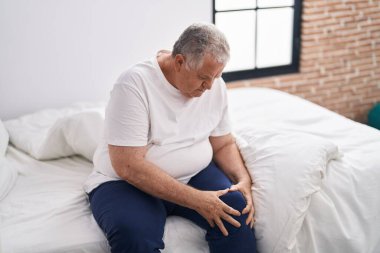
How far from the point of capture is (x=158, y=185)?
1549mm

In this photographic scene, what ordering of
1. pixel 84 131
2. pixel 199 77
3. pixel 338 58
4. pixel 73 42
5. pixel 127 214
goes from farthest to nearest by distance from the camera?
pixel 338 58, pixel 73 42, pixel 84 131, pixel 199 77, pixel 127 214

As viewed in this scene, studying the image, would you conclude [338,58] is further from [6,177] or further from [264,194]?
[6,177]

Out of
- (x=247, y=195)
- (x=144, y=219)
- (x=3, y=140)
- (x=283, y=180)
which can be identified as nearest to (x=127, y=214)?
(x=144, y=219)

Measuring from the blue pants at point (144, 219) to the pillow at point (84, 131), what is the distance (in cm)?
37

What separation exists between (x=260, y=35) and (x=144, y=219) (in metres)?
2.16

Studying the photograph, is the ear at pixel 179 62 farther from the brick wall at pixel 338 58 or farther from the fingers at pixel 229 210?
the brick wall at pixel 338 58

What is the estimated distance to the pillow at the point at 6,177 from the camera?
70.4 inches

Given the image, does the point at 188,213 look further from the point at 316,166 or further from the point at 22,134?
the point at 22,134

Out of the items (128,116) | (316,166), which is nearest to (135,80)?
(128,116)

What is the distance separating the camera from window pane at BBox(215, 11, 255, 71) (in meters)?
3.16

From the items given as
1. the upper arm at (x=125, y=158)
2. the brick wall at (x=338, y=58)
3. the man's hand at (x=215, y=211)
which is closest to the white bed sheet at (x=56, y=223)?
the man's hand at (x=215, y=211)

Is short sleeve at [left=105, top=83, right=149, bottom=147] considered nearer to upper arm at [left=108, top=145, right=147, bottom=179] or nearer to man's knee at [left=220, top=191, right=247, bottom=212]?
upper arm at [left=108, top=145, right=147, bottom=179]

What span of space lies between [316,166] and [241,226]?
36 cm

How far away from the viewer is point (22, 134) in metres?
2.24
